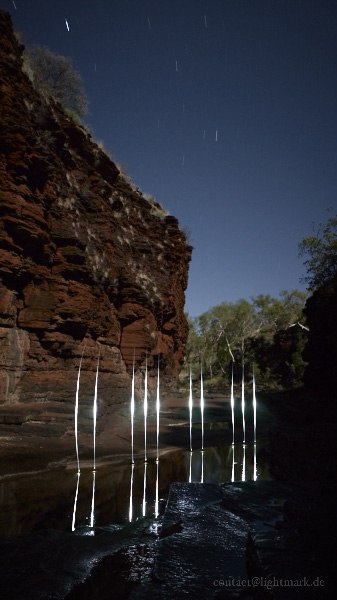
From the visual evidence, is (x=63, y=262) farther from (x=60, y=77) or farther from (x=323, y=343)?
(x=323, y=343)

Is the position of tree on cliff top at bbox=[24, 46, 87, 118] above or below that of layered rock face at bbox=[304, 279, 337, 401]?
above

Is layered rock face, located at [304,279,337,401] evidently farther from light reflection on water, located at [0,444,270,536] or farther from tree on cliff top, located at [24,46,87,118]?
tree on cliff top, located at [24,46,87,118]

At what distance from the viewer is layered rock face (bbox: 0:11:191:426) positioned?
13.9 meters

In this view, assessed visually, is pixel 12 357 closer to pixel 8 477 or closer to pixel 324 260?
pixel 8 477

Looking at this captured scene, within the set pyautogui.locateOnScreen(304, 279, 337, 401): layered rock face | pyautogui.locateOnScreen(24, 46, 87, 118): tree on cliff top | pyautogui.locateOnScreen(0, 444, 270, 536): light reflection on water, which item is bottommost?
pyautogui.locateOnScreen(0, 444, 270, 536): light reflection on water

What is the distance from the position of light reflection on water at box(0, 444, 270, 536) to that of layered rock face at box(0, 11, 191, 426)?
19.0 ft

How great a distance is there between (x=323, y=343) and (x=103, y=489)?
849 inches

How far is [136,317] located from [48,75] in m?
17.5

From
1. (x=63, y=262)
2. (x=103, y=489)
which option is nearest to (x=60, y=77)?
(x=63, y=262)

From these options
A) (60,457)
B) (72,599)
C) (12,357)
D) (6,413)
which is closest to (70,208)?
(12,357)

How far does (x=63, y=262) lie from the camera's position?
1642 cm

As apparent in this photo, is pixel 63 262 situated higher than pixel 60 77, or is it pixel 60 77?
pixel 60 77

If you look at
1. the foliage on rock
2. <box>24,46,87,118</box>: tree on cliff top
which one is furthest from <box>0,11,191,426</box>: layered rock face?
the foliage on rock

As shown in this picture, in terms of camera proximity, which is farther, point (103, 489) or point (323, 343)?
point (323, 343)
